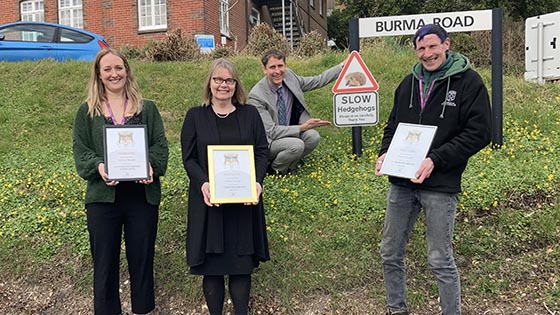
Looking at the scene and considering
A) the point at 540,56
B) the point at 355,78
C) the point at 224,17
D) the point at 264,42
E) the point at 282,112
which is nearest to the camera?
the point at 282,112

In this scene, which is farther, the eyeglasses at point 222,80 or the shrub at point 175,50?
the shrub at point 175,50

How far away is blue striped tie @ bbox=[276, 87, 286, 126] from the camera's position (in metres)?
5.45

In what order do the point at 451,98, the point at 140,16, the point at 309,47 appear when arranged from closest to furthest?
1. the point at 451,98
2. the point at 309,47
3. the point at 140,16

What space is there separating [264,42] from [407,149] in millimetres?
11059

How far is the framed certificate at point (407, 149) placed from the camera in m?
3.27

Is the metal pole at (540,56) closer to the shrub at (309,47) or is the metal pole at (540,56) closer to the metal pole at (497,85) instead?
the metal pole at (497,85)

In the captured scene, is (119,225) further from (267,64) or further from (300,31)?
(300,31)

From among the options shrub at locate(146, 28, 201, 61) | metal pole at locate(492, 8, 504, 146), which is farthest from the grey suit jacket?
shrub at locate(146, 28, 201, 61)

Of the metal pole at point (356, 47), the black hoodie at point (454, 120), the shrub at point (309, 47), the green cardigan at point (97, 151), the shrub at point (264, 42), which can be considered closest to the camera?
the black hoodie at point (454, 120)

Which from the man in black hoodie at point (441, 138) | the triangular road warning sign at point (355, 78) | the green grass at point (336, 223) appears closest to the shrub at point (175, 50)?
the green grass at point (336, 223)

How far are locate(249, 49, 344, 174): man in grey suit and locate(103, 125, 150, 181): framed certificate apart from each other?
198 centimetres

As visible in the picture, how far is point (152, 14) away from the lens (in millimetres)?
18984

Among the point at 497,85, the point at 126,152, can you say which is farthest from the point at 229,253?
the point at 497,85

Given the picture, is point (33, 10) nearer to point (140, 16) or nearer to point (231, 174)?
point (140, 16)
